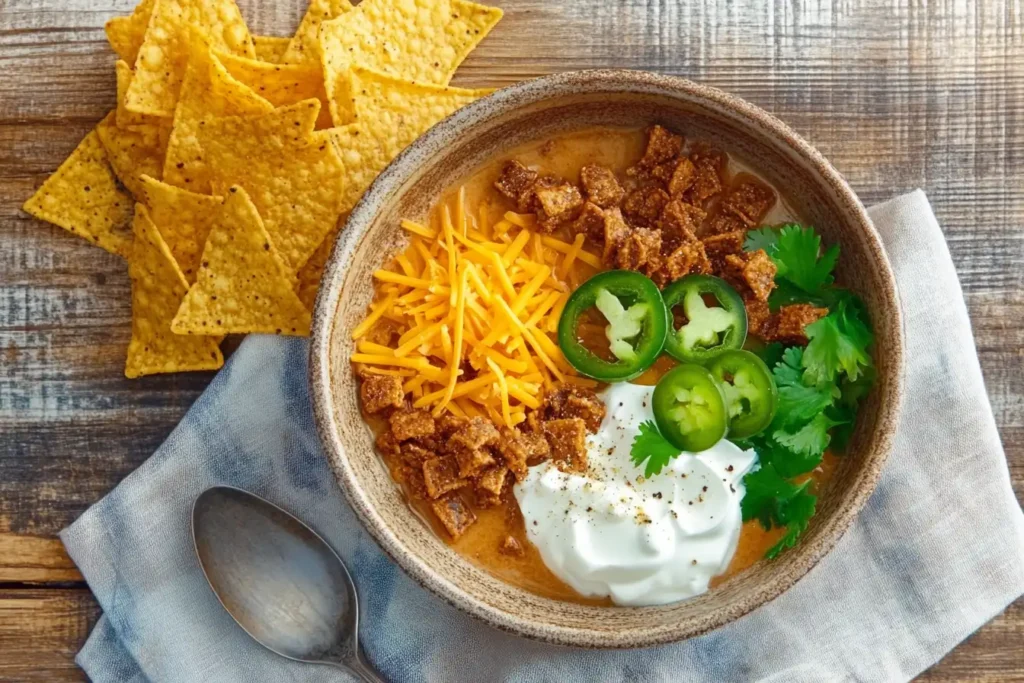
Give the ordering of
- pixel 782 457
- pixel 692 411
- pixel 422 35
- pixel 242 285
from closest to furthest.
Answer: pixel 692 411 < pixel 782 457 < pixel 242 285 < pixel 422 35

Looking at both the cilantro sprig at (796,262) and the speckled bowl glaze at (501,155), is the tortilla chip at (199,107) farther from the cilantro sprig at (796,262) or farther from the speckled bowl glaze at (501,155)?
the cilantro sprig at (796,262)

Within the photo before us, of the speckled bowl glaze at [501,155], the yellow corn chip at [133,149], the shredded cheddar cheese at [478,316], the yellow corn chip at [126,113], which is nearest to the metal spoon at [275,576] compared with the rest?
the speckled bowl glaze at [501,155]

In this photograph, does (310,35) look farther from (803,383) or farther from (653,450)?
(803,383)

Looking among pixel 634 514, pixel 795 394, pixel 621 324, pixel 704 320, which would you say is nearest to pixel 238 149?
pixel 621 324

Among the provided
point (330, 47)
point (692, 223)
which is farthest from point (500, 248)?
point (330, 47)

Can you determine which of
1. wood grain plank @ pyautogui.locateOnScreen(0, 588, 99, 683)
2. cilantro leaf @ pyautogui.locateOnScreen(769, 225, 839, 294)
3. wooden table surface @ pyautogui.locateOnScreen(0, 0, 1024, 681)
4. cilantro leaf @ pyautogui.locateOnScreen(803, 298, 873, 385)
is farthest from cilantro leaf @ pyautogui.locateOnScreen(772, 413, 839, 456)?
wood grain plank @ pyautogui.locateOnScreen(0, 588, 99, 683)

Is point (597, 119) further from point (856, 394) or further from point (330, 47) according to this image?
point (856, 394)
